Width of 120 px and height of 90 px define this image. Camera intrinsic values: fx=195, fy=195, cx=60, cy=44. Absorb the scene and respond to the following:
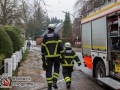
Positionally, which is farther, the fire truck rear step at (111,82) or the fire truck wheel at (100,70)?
the fire truck wheel at (100,70)

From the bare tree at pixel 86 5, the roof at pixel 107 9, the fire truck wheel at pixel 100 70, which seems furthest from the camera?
the bare tree at pixel 86 5

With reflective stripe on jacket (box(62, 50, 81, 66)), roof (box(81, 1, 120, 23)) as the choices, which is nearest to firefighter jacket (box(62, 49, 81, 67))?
reflective stripe on jacket (box(62, 50, 81, 66))

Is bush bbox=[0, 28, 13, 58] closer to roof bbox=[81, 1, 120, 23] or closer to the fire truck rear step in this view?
roof bbox=[81, 1, 120, 23]

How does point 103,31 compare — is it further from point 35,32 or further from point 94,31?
point 35,32

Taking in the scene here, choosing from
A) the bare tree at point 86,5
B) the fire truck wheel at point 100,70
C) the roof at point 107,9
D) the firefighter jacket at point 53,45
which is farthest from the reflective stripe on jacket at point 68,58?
the bare tree at point 86,5

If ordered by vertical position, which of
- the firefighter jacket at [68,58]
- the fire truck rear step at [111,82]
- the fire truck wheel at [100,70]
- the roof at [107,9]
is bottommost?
the fire truck rear step at [111,82]

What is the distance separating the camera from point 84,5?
80.1ft

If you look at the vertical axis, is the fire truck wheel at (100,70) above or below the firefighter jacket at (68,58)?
below

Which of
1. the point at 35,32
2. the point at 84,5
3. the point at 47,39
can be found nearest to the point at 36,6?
the point at 47,39

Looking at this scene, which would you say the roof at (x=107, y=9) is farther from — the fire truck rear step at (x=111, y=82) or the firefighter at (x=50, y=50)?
the fire truck rear step at (x=111, y=82)

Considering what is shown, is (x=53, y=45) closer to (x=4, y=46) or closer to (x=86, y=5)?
(x=4, y=46)

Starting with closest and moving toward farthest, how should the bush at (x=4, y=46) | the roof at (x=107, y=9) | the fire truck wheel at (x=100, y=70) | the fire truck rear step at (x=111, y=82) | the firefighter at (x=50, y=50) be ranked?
1. the fire truck rear step at (x=111, y=82)
2. the firefighter at (x=50, y=50)
3. the roof at (x=107, y=9)
4. the fire truck wheel at (x=100, y=70)
5. the bush at (x=4, y=46)

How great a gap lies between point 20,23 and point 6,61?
16.3 metres

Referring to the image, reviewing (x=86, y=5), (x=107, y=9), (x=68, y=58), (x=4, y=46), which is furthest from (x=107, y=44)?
(x=86, y=5)
